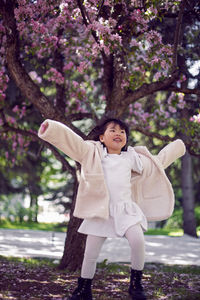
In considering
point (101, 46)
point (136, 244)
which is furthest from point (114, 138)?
point (101, 46)

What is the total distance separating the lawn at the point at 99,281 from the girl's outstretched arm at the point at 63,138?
1.46m

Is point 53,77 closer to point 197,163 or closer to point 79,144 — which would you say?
point 79,144

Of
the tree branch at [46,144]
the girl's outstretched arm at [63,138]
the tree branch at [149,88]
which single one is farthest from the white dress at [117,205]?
the tree branch at [46,144]

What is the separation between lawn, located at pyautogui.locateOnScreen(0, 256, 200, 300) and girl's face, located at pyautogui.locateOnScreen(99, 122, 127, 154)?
1.48 metres

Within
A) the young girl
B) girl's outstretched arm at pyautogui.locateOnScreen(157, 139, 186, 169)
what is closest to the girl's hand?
the young girl

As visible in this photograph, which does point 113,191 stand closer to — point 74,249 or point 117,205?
point 117,205

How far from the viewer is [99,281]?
197 inches

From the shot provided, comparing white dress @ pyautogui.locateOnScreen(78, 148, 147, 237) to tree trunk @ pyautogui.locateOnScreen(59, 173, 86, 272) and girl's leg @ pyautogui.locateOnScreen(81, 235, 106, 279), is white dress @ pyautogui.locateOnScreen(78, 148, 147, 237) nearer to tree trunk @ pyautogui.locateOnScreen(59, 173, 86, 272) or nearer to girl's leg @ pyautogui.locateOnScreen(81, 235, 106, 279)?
girl's leg @ pyautogui.locateOnScreen(81, 235, 106, 279)

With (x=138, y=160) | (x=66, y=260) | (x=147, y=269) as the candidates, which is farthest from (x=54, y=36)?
(x=147, y=269)

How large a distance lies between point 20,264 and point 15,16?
3.69 m

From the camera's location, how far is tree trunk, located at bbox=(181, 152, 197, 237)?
41.5 ft

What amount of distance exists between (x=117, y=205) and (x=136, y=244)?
0.41m

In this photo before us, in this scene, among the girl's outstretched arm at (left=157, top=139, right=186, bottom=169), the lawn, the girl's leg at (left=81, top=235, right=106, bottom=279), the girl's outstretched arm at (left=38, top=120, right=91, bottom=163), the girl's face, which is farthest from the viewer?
the girl's outstretched arm at (left=157, top=139, right=186, bottom=169)

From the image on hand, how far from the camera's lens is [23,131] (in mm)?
6617
